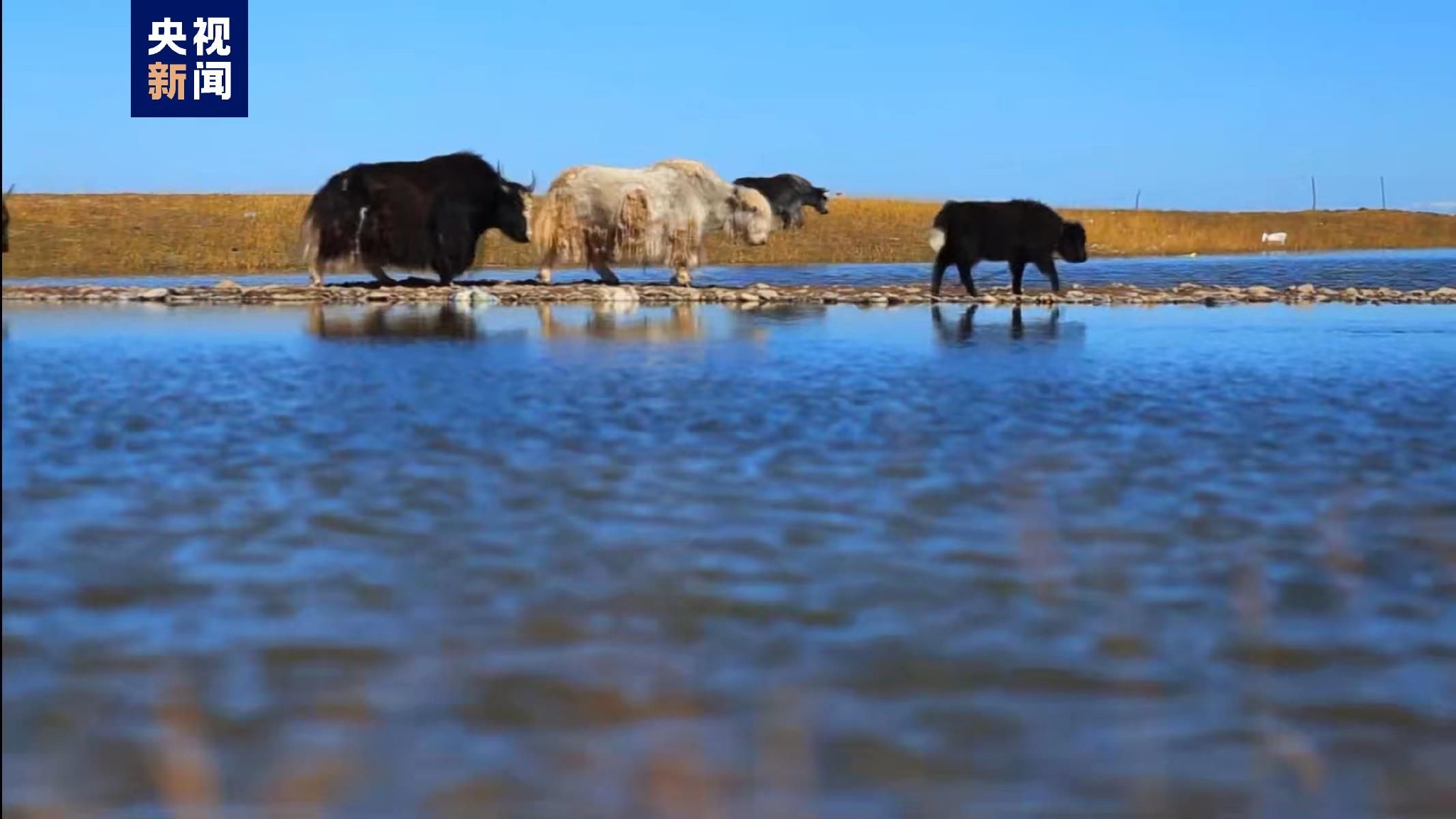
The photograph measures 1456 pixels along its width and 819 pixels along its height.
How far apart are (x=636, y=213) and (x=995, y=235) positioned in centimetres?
482

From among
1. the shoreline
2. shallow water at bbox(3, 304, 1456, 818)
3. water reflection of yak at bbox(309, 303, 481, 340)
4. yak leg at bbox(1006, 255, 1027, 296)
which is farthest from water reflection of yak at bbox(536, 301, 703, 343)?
the shoreline

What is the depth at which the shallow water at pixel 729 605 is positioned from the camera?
10.9 ft

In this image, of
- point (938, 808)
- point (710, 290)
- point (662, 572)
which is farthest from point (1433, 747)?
point (710, 290)

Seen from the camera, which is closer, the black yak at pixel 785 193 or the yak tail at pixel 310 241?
the yak tail at pixel 310 241

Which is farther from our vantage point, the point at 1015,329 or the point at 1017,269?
the point at 1017,269

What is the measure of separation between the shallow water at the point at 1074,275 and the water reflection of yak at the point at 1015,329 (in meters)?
8.34

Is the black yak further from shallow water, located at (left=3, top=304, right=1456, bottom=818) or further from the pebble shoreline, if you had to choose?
shallow water, located at (left=3, top=304, right=1456, bottom=818)

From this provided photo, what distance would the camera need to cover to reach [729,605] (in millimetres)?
4703

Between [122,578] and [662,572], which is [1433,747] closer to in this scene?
[662,572]

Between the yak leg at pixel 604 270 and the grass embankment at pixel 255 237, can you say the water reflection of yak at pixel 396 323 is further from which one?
the grass embankment at pixel 255 237

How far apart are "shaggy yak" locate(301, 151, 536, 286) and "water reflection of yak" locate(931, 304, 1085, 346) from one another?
6.86 meters

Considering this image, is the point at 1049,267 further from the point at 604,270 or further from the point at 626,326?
the point at 626,326

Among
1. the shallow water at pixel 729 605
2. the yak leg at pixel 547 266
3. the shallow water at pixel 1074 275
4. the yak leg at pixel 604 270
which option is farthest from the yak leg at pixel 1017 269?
the shallow water at pixel 729 605

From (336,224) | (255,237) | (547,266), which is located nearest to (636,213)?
(547,266)
